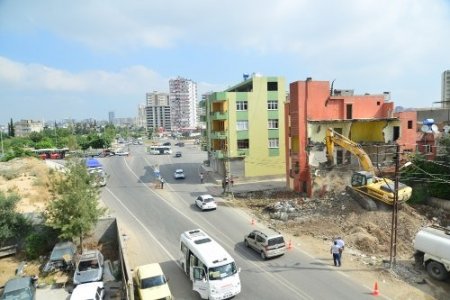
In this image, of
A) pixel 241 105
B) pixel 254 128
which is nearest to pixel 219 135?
pixel 254 128

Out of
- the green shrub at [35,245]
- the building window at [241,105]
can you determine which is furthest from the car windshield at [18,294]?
the building window at [241,105]

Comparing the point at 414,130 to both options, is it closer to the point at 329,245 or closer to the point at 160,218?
the point at 329,245

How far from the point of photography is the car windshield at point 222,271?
53.1 ft

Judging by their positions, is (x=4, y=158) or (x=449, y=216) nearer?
(x=449, y=216)

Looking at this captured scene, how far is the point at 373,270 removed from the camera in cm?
1938

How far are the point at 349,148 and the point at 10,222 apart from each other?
2905cm

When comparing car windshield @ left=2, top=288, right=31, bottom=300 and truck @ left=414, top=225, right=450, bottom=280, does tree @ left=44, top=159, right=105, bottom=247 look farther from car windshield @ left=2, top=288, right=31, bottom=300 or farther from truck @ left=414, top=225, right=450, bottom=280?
truck @ left=414, top=225, right=450, bottom=280

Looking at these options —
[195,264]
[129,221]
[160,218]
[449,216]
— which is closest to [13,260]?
[129,221]

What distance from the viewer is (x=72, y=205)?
22250 mm

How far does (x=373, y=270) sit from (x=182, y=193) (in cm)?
2610

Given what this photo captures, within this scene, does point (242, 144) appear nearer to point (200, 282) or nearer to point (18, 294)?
point (200, 282)

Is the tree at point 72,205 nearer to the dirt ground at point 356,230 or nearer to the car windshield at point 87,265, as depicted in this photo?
the car windshield at point 87,265

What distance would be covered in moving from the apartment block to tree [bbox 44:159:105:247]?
21429mm

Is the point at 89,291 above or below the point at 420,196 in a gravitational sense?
below
